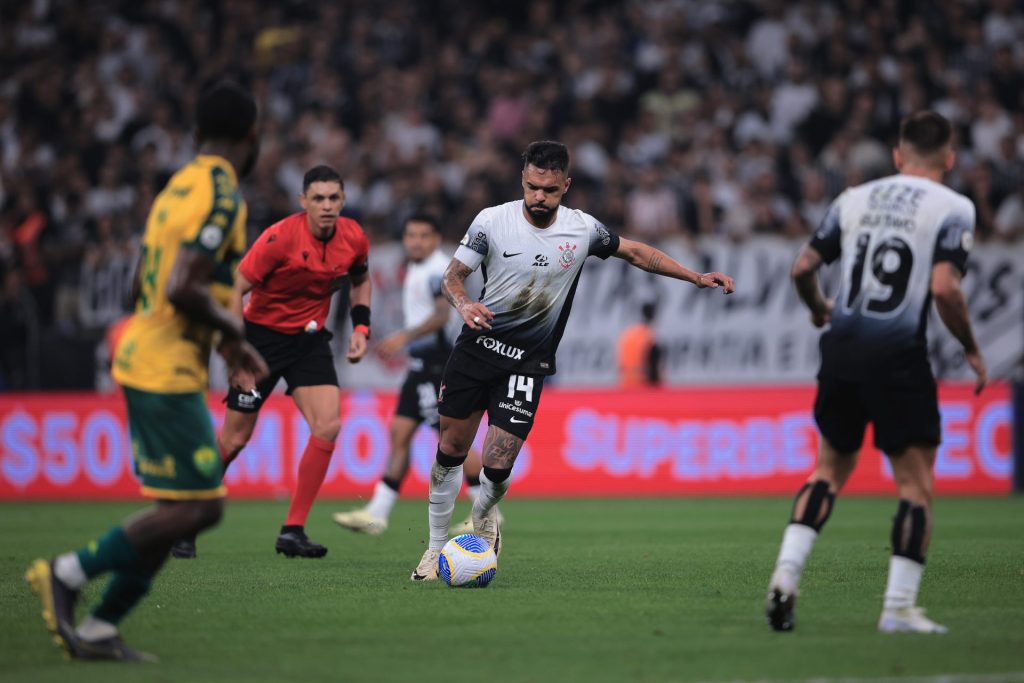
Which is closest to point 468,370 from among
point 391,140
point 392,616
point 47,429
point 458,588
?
point 458,588

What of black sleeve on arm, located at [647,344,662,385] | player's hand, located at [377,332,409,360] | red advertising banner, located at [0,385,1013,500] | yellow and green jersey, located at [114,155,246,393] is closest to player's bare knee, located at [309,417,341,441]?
player's hand, located at [377,332,409,360]

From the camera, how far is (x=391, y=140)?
78.7ft

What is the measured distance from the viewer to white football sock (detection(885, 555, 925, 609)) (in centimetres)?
697

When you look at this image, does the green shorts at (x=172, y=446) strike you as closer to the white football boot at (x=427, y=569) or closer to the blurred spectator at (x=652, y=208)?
the white football boot at (x=427, y=569)

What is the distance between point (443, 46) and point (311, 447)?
15284mm

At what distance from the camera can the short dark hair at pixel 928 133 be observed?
23.5 ft

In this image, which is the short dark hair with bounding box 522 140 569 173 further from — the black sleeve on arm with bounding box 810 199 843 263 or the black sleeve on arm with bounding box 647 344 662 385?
the black sleeve on arm with bounding box 647 344 662 385

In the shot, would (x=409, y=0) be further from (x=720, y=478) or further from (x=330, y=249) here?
(x=330, y=249)

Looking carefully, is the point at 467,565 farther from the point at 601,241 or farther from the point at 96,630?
the point at 96,630

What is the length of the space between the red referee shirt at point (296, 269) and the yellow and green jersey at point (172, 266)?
4559mm

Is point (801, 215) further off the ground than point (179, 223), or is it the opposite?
point (801, 215)

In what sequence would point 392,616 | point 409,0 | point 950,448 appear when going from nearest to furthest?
point 392,616 < point 950,448 < point 409,0

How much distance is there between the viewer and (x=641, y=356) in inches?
778

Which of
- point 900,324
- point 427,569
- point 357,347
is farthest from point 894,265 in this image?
point 357,347
